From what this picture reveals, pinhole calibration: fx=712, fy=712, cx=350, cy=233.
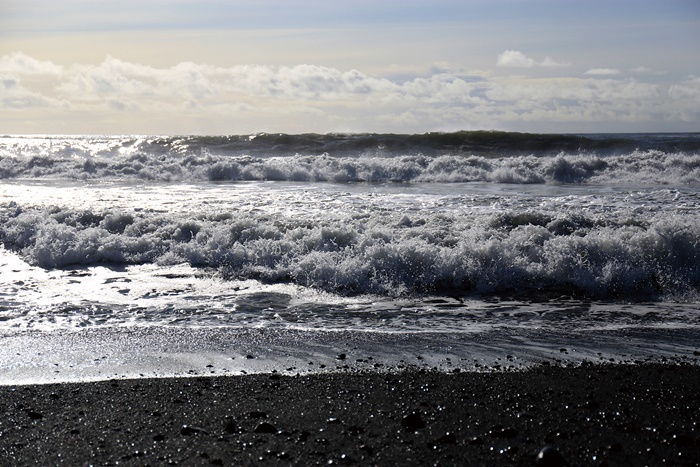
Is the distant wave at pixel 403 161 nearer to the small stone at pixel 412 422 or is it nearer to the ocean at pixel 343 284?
the ocean at pixel 343 284

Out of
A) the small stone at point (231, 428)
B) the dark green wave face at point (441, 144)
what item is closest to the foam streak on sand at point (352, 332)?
the small stone at point (231, 428)

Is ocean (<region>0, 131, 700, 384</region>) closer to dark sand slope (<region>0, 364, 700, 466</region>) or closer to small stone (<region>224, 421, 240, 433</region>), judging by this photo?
dark sand slope (<region>0, 364, 700, 466</region>)

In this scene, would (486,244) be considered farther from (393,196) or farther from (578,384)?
(393,196)

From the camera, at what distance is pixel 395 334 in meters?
6.48

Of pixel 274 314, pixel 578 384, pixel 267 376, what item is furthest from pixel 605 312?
pixel 267 376

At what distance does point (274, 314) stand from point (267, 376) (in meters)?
2.07

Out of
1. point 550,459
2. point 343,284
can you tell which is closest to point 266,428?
point 550,459

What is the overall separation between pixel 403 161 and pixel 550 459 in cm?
2125

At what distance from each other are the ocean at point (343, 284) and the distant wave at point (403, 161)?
5.68 m

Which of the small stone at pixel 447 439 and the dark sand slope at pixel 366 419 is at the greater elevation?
the small stone at pixel 447 439

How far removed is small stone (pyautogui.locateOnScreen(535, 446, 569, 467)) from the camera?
11.5ft

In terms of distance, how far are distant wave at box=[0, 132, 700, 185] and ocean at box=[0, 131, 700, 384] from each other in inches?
223

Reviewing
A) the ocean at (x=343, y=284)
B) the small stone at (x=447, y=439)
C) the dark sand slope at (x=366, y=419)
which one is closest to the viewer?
the dark sand slope at (x=366, y=419)

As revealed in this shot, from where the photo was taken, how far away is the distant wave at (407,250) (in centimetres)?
845
